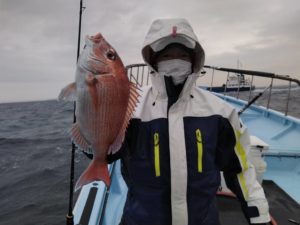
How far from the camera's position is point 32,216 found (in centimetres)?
588

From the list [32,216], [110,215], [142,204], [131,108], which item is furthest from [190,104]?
[32,216]

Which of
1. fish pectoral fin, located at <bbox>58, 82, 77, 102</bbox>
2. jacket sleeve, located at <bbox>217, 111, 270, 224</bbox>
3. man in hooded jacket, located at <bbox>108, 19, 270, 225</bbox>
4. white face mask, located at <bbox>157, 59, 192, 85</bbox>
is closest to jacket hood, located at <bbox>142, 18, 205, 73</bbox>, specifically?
man in hooded jacket, located at <bbox>108, 19, 270, 225</bbox>

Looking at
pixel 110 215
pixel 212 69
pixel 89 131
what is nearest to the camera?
pixel 89 131

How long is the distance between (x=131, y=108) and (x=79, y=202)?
196 cm

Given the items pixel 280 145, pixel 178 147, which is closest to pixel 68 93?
pixel 178 147

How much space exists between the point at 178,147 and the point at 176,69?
509 mm

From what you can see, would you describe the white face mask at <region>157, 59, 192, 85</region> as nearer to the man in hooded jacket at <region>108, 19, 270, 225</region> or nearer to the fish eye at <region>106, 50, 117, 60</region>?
the man in hooded jacket at <region>108, 19, 270, 225</region>

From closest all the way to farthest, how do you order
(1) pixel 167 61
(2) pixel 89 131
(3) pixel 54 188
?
(2) pixel 89 131 → (1) pixel 167 61 → (3) pixel 54 188

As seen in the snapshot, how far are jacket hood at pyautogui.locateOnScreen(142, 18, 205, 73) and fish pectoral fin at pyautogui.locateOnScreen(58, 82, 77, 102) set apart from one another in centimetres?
69

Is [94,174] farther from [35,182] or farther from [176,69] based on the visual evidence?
[35,182]

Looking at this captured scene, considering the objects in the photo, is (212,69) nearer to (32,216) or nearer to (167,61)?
(167,61)

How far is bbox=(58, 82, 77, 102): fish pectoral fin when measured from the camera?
4.57ft

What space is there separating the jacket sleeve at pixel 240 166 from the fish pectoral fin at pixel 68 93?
94cm

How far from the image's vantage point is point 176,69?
6.25ft
